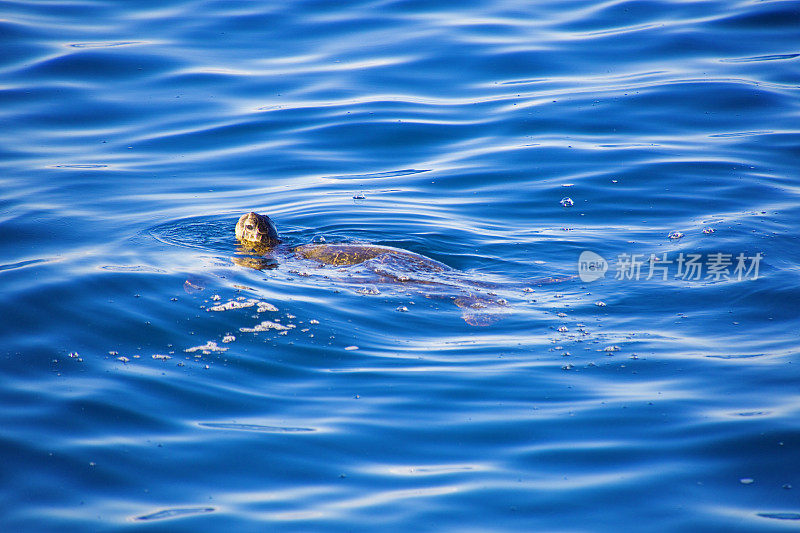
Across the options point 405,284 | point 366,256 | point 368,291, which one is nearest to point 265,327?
point 368,291

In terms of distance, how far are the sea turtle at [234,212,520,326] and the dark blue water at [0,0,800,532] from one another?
102 mm

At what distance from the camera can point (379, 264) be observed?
26.2 feet

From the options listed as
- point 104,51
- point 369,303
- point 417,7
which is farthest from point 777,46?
point 104,51

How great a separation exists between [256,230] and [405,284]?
2.00 meters

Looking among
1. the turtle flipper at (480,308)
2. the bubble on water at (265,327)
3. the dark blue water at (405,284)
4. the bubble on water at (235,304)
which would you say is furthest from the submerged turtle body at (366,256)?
the bubble on water at (265,327)

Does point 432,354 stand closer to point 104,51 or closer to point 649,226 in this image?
point 649,226

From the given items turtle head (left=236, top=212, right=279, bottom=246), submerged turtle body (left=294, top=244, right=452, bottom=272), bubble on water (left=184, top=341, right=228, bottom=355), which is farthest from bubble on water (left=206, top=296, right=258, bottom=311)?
turtle head (left=236, top=212, right=279, bottom=246)

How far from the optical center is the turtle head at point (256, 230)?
336 inches

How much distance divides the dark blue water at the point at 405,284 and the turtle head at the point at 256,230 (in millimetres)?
307

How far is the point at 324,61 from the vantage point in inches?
606

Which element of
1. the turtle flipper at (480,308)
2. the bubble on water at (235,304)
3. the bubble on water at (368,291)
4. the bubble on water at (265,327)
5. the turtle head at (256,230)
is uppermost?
the turtle head at (256,230)

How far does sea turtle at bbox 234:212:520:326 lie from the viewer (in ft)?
23.9

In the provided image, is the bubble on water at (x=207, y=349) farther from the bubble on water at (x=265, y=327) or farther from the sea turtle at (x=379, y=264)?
the sea turtle at (x=379, y=264)

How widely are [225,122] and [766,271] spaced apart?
8928 mm
